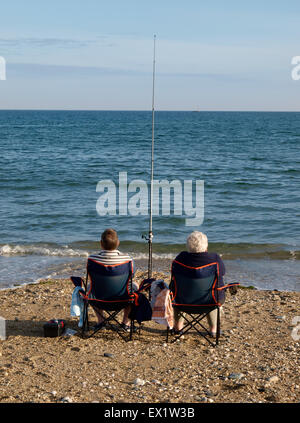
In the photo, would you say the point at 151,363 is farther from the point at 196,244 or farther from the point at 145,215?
the point at 145,215

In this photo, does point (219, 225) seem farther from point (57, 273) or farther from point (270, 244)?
point (57, 273)

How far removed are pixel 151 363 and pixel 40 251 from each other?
280 inches

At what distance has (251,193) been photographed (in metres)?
20.0

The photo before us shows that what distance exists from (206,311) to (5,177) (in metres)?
19.5

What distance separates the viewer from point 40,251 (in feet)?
39.5

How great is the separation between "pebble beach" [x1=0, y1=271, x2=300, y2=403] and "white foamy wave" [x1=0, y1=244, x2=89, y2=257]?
4535mm

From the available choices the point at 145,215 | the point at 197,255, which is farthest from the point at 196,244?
the point at 145,215

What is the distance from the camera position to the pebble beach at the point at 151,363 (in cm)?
463

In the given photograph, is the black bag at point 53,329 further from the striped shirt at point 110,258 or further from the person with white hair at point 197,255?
the person with white hair at point 197,255

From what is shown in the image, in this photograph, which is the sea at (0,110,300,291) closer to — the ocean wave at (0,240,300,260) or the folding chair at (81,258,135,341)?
the ocean wave at (0,240,300,260)

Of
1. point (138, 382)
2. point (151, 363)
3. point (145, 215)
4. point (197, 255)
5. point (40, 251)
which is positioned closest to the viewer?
point (138, 382)

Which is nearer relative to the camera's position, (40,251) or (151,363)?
(151,363)

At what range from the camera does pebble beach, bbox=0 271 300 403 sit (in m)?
4.63

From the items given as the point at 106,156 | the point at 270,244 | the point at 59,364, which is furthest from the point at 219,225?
the point at 106,156
